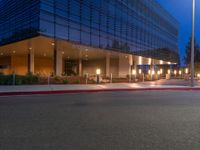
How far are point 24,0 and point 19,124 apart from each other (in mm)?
24804

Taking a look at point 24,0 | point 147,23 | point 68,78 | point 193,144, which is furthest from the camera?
point 147,23

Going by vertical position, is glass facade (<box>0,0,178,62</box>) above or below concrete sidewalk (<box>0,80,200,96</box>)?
above

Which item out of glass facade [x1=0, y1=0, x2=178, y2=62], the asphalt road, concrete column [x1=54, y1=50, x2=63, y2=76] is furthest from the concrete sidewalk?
concrete column [x1=54, y1=50, x2=63, y2=76]

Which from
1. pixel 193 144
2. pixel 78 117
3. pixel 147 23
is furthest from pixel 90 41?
pixel 193 144

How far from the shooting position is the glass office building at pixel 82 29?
24.7 m

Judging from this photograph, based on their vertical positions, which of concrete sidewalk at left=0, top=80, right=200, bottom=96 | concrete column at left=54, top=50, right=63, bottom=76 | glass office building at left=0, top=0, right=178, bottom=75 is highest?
glass office building at left=0, top=0, right=178, bottom=75

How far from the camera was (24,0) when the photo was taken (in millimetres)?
26047

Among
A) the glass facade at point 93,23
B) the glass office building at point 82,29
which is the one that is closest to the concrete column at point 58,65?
the glass office building at point 82,29

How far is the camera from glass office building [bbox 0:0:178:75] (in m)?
24.7

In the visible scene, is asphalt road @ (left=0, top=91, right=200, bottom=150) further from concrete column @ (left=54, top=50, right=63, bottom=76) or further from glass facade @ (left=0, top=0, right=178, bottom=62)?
concrete column @ (left=54, top=50, right=63, bottom=76)

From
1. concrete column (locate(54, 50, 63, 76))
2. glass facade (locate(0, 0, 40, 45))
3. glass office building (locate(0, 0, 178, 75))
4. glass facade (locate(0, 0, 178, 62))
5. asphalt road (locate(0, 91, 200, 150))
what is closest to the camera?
asphalt road (locate(0, 91, 200, 150))

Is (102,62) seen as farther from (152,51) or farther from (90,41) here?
(90,41)

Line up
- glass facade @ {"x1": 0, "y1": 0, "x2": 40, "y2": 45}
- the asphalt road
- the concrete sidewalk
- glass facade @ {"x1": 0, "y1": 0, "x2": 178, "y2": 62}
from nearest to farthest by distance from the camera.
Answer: the asphalt road < the concrete sidewalk < glass facade @ {"x1": 0, "y1": 0, "x2": 40, "y2": 45} < glass facade @ {"x1": 0, "y1": 0, "x2": 178, "y2": 62}

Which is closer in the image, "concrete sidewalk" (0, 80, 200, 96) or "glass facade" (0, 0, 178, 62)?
"concrete sidewalk" (0, 80, 200, 96)
